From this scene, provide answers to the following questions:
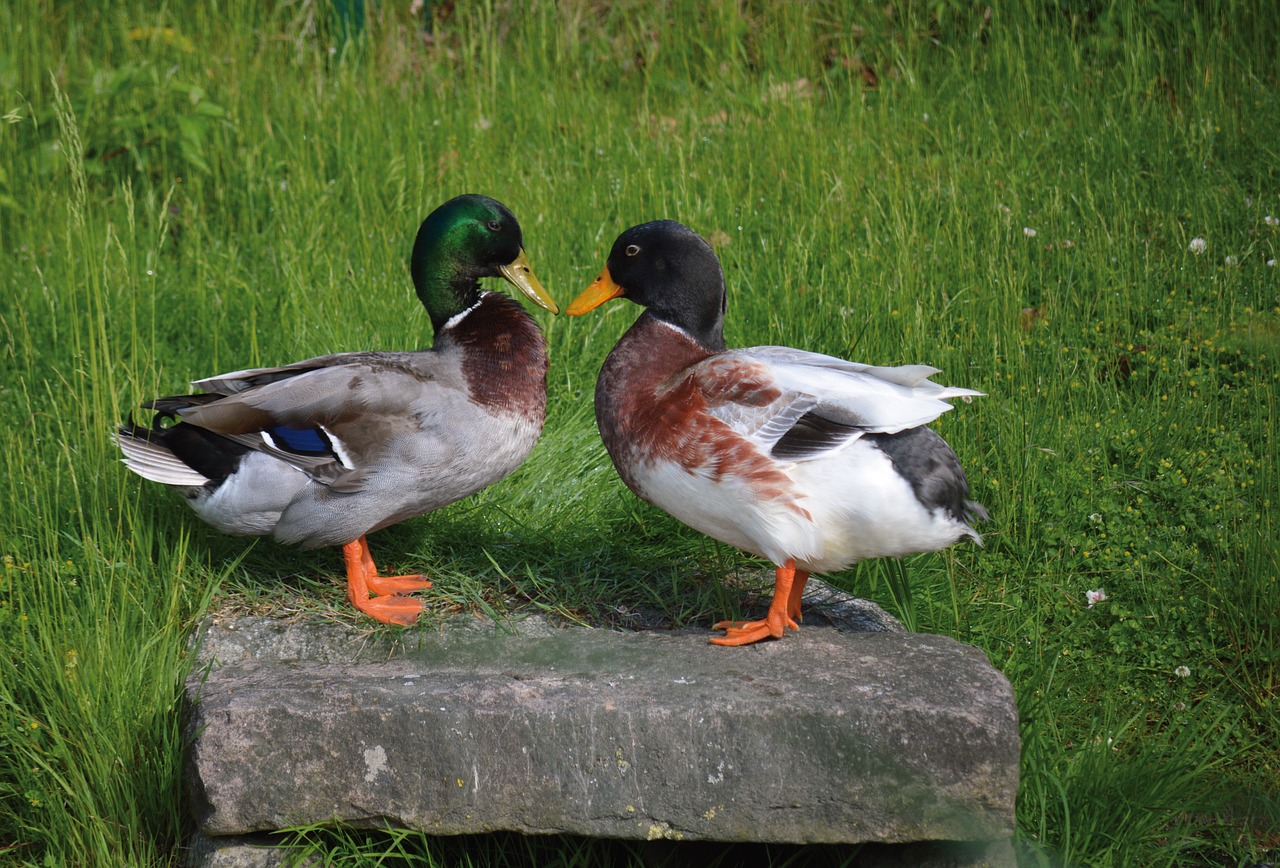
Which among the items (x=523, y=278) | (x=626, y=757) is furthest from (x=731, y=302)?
(x=626, y=757)

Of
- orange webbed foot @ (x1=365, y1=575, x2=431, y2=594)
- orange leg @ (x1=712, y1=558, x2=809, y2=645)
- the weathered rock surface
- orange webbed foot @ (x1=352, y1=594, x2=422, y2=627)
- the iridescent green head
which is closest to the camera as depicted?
the weathered rock surface

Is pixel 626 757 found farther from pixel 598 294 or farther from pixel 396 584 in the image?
pixel 598 294


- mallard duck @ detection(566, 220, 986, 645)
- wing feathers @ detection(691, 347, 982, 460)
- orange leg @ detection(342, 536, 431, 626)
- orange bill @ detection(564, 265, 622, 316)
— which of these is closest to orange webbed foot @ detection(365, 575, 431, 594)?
orange leg @ detection(342, 536, 431, 626)

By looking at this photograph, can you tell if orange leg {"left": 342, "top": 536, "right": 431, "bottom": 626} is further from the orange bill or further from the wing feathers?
the wing feathers

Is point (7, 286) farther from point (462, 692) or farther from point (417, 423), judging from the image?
point (462, 692)

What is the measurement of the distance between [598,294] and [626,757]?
1.44 metres

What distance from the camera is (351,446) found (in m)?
3.29

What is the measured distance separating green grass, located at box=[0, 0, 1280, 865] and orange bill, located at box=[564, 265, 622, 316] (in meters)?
0.70

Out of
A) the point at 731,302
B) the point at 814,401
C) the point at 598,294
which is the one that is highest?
the point at 598,294

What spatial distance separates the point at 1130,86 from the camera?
19.2 ft

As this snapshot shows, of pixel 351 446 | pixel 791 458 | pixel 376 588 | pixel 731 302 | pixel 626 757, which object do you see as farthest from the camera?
pixel 731 302

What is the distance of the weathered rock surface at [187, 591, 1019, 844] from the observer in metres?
2.48

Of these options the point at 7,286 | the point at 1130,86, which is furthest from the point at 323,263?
the point at 1130,86

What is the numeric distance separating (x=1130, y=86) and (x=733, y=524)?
401cm
